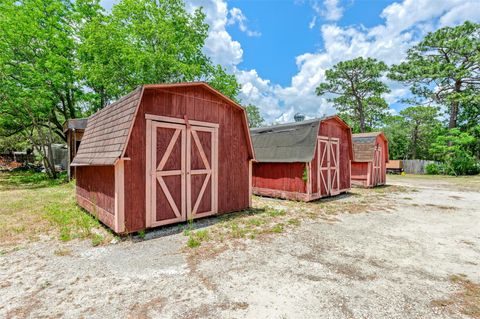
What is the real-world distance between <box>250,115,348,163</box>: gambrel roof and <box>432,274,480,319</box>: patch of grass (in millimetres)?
5775

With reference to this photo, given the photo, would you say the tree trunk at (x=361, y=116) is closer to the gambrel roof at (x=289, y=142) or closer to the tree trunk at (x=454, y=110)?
the tree trunk at (x=454, y=110)

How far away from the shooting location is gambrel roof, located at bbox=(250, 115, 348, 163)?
353 inches

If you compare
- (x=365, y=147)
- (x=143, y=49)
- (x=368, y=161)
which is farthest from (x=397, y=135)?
(x=143, y=49)

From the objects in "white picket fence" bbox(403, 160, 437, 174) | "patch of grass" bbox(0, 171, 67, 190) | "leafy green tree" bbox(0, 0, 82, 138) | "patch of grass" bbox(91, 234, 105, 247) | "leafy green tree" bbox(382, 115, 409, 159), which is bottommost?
"patch of grass" bbox(91, 234, 105, 247)

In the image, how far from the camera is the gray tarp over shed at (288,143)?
29.5 ft

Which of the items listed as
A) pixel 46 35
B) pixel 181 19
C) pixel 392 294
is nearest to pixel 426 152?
pixel 181 19

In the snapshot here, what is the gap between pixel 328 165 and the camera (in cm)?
1000

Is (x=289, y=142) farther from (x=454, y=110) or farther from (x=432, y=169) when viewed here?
(x=454, y=110)

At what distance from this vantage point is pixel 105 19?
17.9m

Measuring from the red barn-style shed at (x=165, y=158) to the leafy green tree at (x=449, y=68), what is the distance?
1115 inches

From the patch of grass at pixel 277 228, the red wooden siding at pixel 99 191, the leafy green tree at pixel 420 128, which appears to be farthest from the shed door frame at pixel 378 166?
the leafy green tree at pixel 420 128

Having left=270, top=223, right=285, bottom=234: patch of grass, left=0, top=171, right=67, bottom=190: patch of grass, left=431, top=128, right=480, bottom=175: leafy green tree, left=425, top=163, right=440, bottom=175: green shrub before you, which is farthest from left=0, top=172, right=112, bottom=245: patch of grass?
left=431, top=128, right=480, bottom=175: leafy green tree

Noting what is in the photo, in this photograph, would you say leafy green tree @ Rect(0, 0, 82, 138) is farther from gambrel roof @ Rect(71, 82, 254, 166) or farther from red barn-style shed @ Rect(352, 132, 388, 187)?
red barn-style shed @ Rect(352, 132, 388, 187)

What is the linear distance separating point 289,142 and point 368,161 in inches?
260
